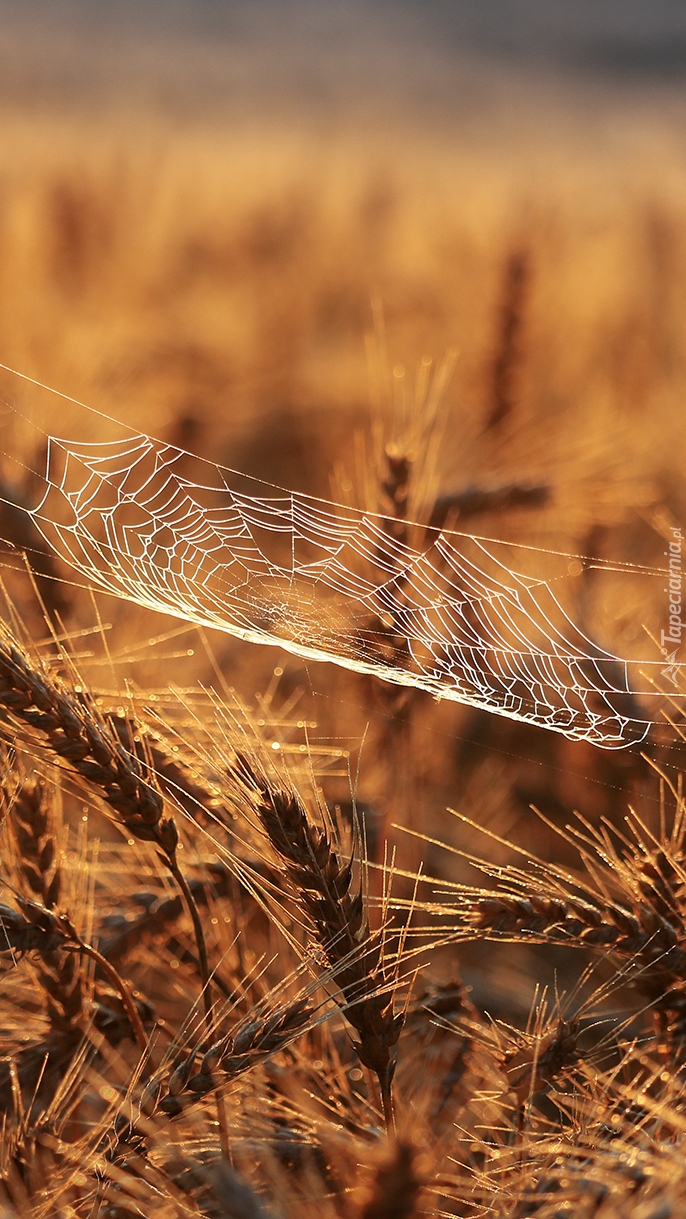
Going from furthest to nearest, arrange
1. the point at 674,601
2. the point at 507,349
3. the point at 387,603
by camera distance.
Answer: the point at 507,349 < the point at 674,601 < the point at 387,603

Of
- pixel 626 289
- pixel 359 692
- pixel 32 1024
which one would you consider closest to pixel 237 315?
pixel 626 289

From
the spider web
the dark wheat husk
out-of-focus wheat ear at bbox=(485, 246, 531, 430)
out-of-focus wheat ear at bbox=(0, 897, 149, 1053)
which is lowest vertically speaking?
out-of-focus wheat ear at bbox=(0, 897, 149, 1053)

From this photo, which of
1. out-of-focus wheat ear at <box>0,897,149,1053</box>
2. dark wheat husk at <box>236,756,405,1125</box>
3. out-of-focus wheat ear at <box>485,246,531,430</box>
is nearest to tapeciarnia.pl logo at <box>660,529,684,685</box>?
out-of-focus wheat ear at <box>485,246,531,430</box>

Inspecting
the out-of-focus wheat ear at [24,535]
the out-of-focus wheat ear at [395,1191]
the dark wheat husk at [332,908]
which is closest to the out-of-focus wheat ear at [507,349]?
the out-of-focus wheat ear at [24,535]

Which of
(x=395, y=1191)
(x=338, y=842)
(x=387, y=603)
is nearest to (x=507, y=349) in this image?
(x=387, y=603)

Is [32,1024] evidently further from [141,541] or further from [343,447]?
[343,447]

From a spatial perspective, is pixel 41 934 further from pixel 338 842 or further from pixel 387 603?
pixel 387 603

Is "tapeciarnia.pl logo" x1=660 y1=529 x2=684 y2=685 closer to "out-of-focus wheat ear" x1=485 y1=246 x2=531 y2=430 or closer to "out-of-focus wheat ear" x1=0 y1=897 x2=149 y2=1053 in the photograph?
"out-of-focus wheat ear" x1=485 y1=246 x2=531 y2=430

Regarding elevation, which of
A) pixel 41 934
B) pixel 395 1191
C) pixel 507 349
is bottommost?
pixel 41 934
